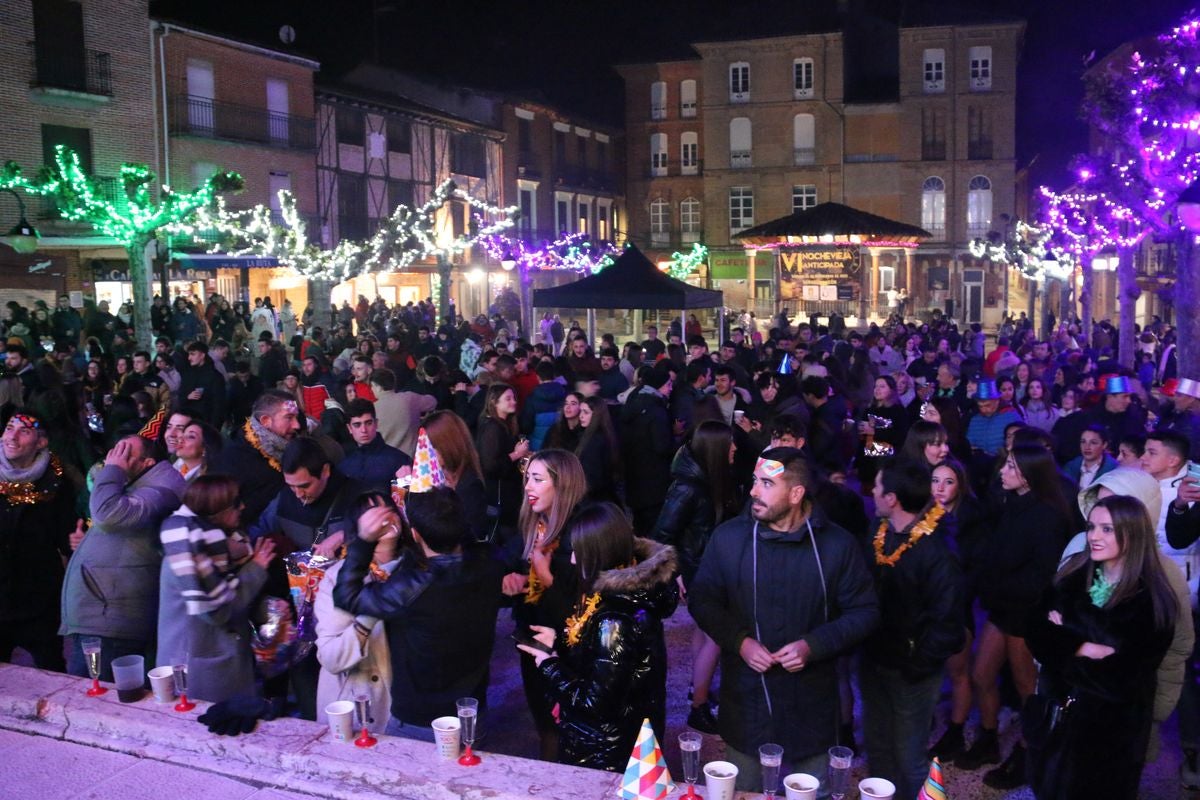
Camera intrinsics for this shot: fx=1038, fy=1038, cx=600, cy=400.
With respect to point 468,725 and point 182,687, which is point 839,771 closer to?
point 468,725

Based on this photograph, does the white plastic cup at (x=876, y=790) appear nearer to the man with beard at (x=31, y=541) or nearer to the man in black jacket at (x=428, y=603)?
the man in black jacket at (x=428, y=603)

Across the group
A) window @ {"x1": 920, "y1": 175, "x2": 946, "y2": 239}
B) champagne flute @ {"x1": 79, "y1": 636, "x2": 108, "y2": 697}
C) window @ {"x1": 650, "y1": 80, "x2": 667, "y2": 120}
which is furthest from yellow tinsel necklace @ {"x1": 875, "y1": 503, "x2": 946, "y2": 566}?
window @ {"x1": 650, "y1": 80, "x2": 667, "y2": 120}

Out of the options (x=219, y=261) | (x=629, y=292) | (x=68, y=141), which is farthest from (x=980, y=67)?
(x=68, y=141)

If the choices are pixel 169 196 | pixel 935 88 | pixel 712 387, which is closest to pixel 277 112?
pixel 169 196

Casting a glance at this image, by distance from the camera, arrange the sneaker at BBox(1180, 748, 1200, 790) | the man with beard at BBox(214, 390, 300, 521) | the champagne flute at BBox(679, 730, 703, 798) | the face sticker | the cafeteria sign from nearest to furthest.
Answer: the champagne flute at BBox(679, 730, 703, 798) → the face sticker → the sneaker at BBox(1180, 748, 1200, 790) → the man with beard at BBox(214, 390, 300, 521) → the cafeteria sign

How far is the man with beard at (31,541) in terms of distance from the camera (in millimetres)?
4797

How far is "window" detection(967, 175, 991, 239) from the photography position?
4022 centimetres

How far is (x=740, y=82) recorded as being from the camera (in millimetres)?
42344

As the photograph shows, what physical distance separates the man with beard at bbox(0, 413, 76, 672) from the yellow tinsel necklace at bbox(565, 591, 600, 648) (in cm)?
282

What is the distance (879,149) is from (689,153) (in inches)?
340

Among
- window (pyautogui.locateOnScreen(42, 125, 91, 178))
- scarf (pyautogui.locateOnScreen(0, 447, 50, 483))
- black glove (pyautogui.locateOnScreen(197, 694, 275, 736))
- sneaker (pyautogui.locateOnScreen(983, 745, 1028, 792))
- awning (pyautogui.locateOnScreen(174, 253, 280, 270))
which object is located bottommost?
sneaker (pyautogui.locateOnScreen(983, 745, 1028, 792))

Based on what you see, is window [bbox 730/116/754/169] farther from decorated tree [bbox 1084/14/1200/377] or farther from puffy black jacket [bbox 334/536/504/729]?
puffy black jacket [bbox 334/536/504/729]

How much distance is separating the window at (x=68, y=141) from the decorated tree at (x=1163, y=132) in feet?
64.2

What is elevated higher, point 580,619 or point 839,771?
point 580,619
